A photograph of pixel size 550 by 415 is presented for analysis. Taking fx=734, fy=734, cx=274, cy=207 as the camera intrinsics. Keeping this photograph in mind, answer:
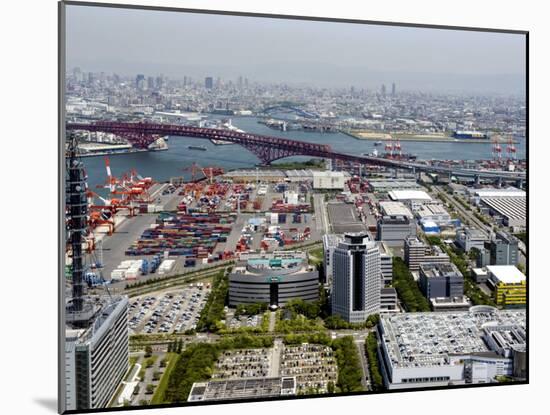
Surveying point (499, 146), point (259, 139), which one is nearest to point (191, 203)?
point (259, 139)

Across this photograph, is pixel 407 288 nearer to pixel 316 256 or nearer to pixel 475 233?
pixel 316 256

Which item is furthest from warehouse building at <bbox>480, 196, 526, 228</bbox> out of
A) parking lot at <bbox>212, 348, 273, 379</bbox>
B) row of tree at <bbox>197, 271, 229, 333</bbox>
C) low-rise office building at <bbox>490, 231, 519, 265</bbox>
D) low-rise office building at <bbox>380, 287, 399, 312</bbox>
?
row of tree at <bbox>197, 271, 229, 333</bbox>

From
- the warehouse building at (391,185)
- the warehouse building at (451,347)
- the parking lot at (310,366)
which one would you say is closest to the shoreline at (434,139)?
the warehouse building at (391,185)

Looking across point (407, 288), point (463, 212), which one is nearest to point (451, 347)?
point (407, 288)

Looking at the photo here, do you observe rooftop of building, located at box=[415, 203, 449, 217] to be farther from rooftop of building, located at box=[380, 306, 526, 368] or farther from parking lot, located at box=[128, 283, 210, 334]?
parking lot, located at box=[128, 283, 210, 334]

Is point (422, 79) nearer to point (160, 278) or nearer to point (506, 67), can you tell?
point (506, 67)
